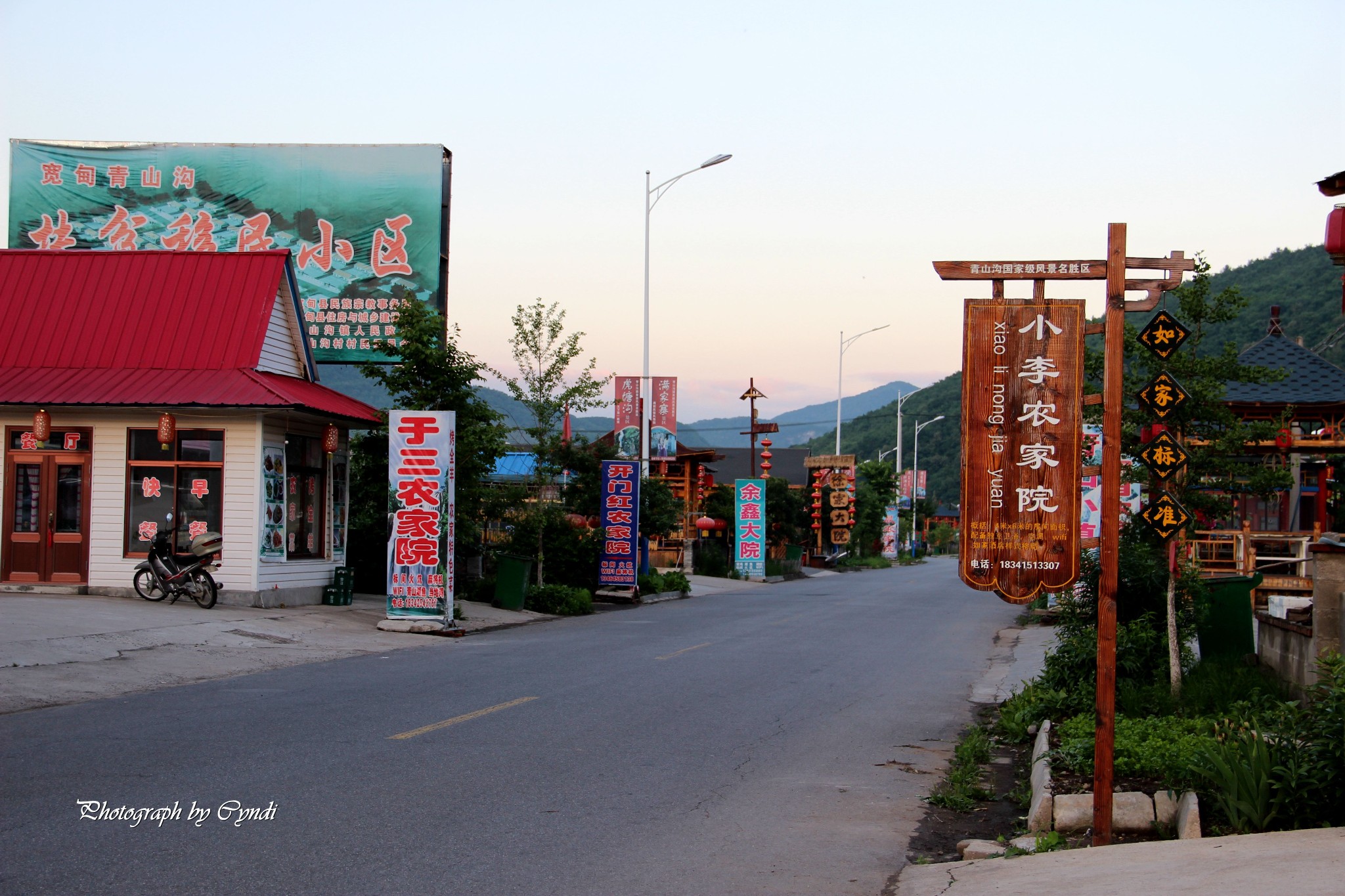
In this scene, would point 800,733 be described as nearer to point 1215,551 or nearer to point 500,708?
point 500,708

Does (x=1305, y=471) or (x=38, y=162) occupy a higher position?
(x=38, y=162)

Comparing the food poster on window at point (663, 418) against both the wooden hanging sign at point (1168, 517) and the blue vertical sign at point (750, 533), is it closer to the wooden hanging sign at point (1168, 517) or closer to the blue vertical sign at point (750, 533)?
the blue vertical sign at point (750, 533)

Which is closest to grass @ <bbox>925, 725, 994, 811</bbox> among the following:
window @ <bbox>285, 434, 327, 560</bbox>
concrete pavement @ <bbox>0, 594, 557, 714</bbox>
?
concrete pavement @ <bbox>0, 594, 557, 714</bbox>

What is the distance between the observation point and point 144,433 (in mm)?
20844

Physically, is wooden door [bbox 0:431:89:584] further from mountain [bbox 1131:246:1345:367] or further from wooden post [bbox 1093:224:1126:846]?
mountain [bbox 1131:246:1345:367]

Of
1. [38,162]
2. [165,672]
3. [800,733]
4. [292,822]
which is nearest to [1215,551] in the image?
[800,733]

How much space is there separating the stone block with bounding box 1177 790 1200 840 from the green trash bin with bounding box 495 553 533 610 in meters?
18.8

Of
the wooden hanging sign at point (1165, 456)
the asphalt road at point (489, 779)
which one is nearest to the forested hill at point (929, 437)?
the asphalt road at point (489, 779)

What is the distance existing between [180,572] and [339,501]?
4.66 m

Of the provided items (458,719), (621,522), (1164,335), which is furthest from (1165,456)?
(621,522)

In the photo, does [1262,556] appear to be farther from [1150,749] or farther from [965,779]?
[1150,749]

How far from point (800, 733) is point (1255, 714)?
4.13 metres

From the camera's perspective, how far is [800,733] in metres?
10.7

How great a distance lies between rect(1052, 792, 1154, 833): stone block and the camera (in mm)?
6844
